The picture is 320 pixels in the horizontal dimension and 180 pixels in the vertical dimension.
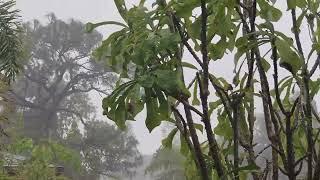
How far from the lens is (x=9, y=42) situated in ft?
12.4

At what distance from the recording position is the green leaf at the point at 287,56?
0.69 m

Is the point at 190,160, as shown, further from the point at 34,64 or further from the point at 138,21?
the point at 34,64

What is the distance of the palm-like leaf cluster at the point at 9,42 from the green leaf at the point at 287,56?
3209mm

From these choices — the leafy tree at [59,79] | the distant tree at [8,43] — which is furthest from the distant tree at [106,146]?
the distant tree at [8,43]

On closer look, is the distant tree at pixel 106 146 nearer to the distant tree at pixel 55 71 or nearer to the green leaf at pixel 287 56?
the distant tree at pixel 55 71

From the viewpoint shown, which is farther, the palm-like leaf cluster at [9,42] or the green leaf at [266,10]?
the palm-like leaf cluster at [9,42]

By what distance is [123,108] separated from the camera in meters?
0.77

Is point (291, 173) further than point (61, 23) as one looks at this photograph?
No

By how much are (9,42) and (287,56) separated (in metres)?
3.39

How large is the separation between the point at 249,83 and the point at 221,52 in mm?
78

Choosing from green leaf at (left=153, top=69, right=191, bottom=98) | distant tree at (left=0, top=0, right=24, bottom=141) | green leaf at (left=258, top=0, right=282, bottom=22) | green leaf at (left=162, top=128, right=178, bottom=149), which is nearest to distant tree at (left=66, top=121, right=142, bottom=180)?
distant tree at (left=0, top=0, right=24, bottom=141)

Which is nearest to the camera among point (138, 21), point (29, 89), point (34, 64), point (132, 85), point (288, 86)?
point (132, 85)

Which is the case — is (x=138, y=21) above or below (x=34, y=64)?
below

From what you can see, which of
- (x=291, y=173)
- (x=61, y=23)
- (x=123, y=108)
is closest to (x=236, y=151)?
(x=291, y=173)
